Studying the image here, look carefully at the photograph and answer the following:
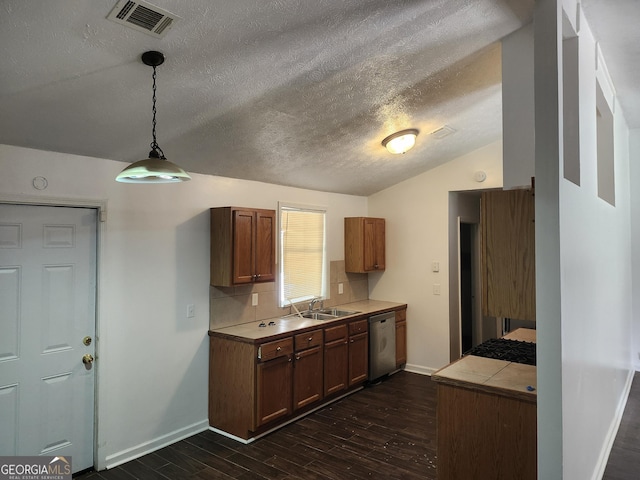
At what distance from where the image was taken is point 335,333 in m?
4.49

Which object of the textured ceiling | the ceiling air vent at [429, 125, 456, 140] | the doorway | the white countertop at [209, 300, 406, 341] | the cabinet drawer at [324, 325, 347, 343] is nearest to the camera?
the textured ceiling

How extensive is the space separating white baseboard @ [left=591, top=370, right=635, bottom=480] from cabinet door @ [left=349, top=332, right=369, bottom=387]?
2.32 metres

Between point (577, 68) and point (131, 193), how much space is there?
125 inches

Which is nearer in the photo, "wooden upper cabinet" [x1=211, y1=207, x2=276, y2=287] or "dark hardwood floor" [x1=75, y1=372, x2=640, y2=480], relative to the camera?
"dark hardwood floor" [x1=75, y1=372, x2=640, y2=480]

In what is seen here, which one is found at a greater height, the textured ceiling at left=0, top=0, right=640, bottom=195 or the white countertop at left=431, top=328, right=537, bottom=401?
the textured ceiling at left=0, top=0, right=640, bottom=195

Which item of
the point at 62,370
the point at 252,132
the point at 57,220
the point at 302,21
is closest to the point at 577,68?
the point at 302,21

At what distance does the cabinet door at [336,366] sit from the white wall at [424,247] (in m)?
1.40

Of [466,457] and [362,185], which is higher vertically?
[362,185]

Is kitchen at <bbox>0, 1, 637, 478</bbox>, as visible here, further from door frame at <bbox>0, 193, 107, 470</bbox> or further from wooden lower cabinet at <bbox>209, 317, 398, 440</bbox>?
wooden lower cabinet at <bbox>209, 317, 398, 440</bbox>

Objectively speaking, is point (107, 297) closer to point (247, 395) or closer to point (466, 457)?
point (247, 395)

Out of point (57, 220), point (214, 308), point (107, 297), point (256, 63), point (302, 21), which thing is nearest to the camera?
point (302, 21)

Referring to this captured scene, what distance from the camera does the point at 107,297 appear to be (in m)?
3.22

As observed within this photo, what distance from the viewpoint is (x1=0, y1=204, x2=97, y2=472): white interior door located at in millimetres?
2791

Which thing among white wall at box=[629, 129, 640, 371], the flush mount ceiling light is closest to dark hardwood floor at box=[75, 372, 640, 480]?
white wall at box=[629, 129, 640, 371]
